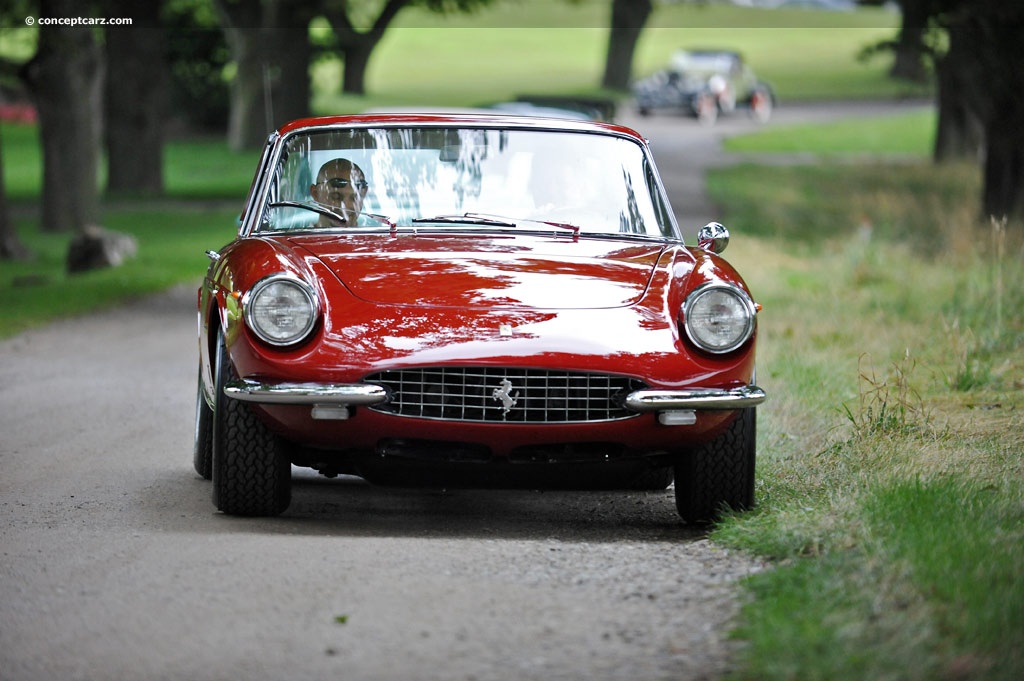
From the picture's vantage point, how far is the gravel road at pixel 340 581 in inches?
164

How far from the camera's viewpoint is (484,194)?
6.87 metres

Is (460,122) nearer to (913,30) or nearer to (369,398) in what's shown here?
(369,398)

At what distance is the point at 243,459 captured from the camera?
596 centimetres

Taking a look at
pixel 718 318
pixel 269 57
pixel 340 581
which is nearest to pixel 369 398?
pixel 340 581

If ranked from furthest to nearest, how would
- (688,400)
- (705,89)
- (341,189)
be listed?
Result: 1. (705,89)
2. (341,189)
3. (688,400)

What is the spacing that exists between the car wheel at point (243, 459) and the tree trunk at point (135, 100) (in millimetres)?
25969

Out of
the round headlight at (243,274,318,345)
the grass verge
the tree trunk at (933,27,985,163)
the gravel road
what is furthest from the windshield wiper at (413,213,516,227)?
the tree trunk at (933,27,985,163)

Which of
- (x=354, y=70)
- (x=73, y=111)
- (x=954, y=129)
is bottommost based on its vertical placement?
(x=73, y=111)

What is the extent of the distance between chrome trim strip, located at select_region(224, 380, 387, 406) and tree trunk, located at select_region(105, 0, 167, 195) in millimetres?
26353

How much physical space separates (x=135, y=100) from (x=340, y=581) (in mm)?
27542

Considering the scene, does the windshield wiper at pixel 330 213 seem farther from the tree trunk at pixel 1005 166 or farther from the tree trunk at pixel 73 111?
the tree trunk at pixel 73 111

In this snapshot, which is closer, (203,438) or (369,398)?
(369,398)

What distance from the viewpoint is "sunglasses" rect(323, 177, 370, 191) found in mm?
6863

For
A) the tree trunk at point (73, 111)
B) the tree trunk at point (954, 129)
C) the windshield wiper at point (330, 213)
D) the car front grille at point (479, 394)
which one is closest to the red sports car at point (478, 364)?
the car front grille at point (479, 394)
